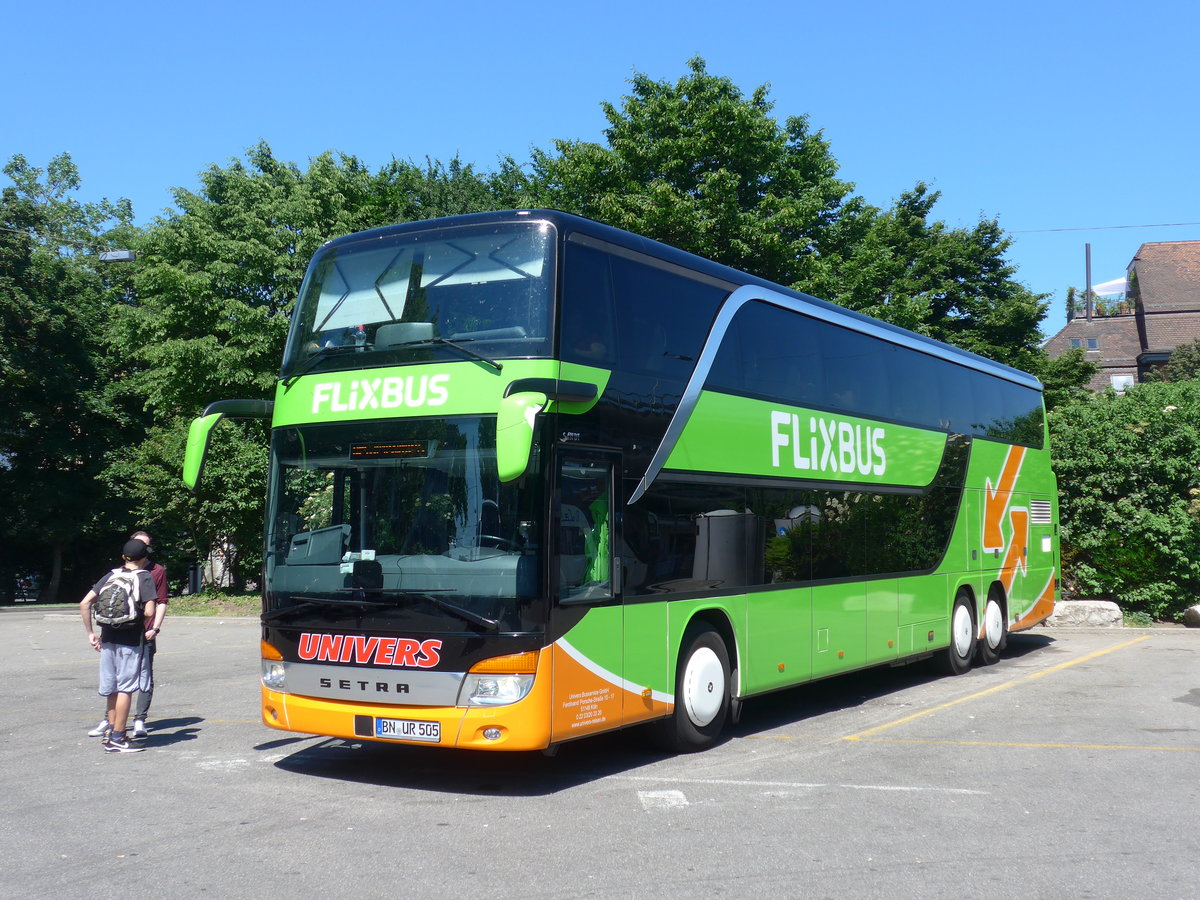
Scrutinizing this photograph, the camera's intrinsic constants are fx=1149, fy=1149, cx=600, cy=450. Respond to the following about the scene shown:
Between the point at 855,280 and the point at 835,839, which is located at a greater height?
the point at 855,280

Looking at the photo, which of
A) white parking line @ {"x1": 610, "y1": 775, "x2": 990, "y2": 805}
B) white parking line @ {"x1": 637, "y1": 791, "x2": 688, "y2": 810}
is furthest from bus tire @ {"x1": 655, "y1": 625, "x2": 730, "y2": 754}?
white parking line @ {"x1": 637, "y1": 791, "x2": 688, "y2": 810}

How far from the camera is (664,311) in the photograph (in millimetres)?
9453

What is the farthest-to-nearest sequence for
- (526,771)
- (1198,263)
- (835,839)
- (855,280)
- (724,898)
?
(1198,263), (855,280), (526,771), (835,839), (724,898)

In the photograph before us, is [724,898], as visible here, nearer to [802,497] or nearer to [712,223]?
[802,497]

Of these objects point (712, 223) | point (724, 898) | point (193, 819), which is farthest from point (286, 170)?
point (724, 898)

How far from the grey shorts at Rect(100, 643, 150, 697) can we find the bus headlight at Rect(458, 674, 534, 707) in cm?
348

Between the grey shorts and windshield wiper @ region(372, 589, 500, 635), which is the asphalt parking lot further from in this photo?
windshield wiper @ region(372, 589, 500, 635)

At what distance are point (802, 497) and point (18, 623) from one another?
22.6 m

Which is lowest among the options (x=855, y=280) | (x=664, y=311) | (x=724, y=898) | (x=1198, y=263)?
(x=724, y=898)

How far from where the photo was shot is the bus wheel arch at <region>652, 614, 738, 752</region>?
9445 millimetres

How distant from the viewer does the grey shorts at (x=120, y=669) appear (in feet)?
31.5

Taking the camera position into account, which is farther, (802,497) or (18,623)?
(18,623)

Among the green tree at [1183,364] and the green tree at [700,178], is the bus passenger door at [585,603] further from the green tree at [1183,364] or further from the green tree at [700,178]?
the green tree at [1183,364]

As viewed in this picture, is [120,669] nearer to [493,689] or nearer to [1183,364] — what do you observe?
[493,689]
